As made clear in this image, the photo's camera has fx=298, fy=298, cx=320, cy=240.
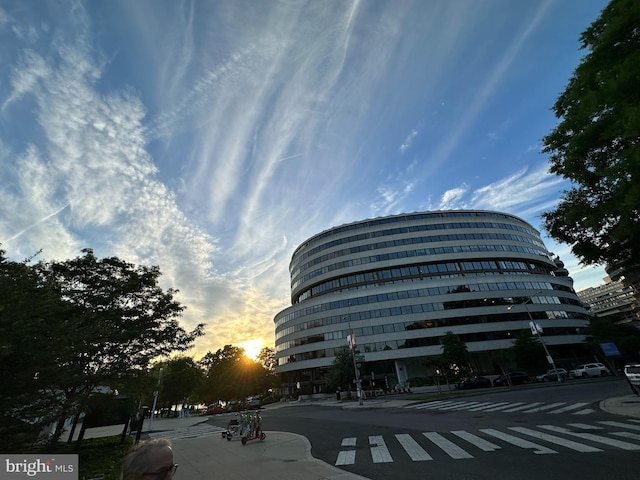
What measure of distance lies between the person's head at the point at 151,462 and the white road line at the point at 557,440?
985 cm

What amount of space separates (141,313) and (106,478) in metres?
8.54

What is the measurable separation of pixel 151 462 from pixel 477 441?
1064 centimetres

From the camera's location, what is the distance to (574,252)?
462 inches

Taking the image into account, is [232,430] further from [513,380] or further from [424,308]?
[424,308]

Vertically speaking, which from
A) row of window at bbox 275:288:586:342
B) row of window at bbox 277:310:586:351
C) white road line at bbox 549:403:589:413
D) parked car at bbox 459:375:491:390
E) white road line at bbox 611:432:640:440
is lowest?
white road line at bbox 611:432:640:440

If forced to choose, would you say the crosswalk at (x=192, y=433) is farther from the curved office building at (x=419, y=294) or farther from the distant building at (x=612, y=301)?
the distant building at (x=612, y=301)

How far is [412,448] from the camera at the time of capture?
9156 millimetres

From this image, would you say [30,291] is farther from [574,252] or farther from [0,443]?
[574,252]

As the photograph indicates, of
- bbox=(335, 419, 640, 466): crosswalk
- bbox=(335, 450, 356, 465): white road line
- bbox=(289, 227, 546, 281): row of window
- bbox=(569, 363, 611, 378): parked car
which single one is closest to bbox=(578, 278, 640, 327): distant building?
bbox=(289, 227, 546, 281): row of window

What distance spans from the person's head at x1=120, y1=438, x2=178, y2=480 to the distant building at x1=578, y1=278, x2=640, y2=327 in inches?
5157

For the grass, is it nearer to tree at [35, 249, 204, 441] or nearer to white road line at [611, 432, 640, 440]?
tree at [35, 249, 204, 441]

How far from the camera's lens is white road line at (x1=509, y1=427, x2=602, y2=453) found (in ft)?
24.2

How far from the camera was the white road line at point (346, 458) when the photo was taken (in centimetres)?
831

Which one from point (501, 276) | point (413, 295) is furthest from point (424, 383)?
point (501, 276)
